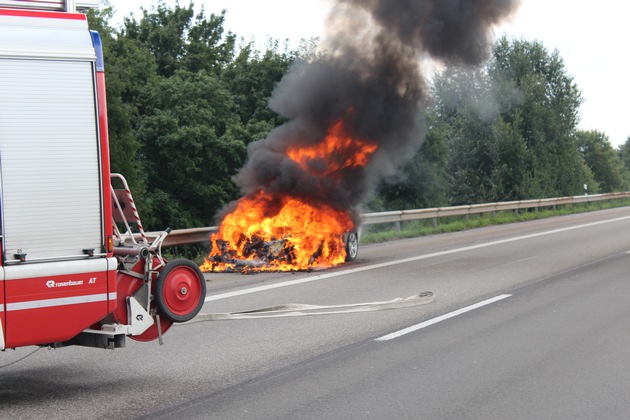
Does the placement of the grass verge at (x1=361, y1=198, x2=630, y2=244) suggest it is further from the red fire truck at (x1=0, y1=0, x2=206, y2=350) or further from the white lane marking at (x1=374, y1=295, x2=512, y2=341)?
the red fire truck at (x1=0, y1=0, x2=206, y2=350)

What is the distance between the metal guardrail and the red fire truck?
9.10 feet

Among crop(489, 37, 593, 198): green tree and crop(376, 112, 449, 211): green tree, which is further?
crop(489, 37, 593, 198): green tree

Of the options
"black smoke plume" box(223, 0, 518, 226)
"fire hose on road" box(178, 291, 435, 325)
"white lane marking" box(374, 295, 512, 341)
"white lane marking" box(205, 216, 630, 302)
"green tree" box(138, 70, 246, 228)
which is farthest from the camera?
"green tree" box(138, 70, 246, 228)

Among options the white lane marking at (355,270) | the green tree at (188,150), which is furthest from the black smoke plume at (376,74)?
the green tree at (188,150)

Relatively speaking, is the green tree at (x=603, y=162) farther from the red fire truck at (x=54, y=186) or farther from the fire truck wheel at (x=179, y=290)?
the red fire truck at (x=54, y=186)

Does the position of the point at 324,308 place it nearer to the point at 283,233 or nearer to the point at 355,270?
the point at 355,270

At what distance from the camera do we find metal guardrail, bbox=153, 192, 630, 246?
15.9m

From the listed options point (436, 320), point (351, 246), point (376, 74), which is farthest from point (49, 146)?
point (376, 74)

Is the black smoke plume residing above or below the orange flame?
above

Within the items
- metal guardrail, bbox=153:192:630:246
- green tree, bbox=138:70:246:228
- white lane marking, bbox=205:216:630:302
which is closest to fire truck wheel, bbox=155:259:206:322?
metal guardrail, bbox=153:192:630:246

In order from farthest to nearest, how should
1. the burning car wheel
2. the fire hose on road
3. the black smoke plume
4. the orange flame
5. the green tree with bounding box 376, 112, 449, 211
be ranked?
the green tree with bounding box 376, 112, 449, 211 < the black smoke plume < the burning car wheel < the orange flame < the fire hose on road

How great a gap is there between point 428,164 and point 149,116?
13.2 meters

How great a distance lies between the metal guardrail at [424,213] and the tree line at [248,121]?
3.34 meters

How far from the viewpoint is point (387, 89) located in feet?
61.2
